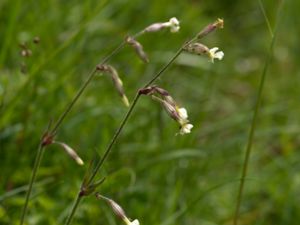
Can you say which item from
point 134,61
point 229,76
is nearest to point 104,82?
point 134,61

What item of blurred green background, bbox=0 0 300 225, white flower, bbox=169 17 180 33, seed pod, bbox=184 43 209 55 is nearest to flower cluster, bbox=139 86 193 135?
seed pod, bbox=184 43 209 55

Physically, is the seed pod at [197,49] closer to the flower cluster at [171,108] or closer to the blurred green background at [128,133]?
the flower cluster at [171,108]

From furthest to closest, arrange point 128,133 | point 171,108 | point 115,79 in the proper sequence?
point 128,133
point 115,79
point 171,108

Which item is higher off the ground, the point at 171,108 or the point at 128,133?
the point at 171,108

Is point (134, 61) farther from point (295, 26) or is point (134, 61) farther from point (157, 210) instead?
point (295, 26)

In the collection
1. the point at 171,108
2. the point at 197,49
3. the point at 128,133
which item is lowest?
the point at 128,133

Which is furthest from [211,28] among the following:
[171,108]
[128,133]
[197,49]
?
[128,133]

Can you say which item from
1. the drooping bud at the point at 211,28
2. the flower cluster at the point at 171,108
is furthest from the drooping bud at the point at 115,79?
the drooping bud at the point at 211,28

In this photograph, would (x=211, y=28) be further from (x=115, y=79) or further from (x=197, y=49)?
(x=115, y=79)

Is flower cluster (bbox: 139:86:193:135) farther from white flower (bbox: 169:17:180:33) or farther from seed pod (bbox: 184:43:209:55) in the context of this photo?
white flower (bbox: 169:17:180:33)
